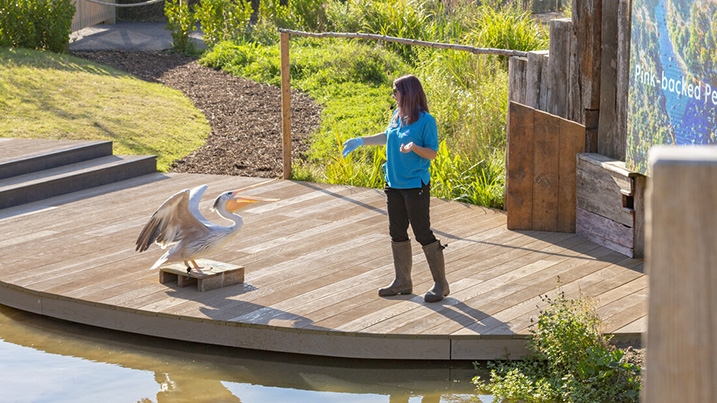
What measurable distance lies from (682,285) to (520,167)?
704 centimetres

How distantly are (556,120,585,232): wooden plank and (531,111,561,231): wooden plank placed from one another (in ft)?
0.11

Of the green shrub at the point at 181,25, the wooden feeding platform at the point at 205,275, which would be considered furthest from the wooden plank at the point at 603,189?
the green shrub at the point at 181,25

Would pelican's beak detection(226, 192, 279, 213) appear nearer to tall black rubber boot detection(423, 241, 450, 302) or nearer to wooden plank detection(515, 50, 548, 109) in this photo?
tall black rubber boot detection(423, 241, 450, 302)

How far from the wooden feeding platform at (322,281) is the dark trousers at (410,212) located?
0.52m

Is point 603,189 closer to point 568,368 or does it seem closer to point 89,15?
point 568,368

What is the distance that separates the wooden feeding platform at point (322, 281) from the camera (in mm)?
5914

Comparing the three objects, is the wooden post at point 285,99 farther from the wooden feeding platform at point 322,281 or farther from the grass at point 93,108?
the grass at point 93,108

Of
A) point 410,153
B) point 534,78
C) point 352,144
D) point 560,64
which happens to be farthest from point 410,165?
point 534,78

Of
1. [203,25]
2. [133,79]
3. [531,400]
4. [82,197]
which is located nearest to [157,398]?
[531,400]

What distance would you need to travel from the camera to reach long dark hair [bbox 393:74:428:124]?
5703 millimetres

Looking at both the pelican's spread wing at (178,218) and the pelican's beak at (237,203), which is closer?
the pelican's spread wing at (178,218)

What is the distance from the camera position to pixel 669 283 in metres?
1.12

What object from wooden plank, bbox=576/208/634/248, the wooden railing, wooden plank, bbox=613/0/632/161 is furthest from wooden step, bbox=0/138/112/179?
the wooden railing

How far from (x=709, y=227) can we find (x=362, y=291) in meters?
5.60
